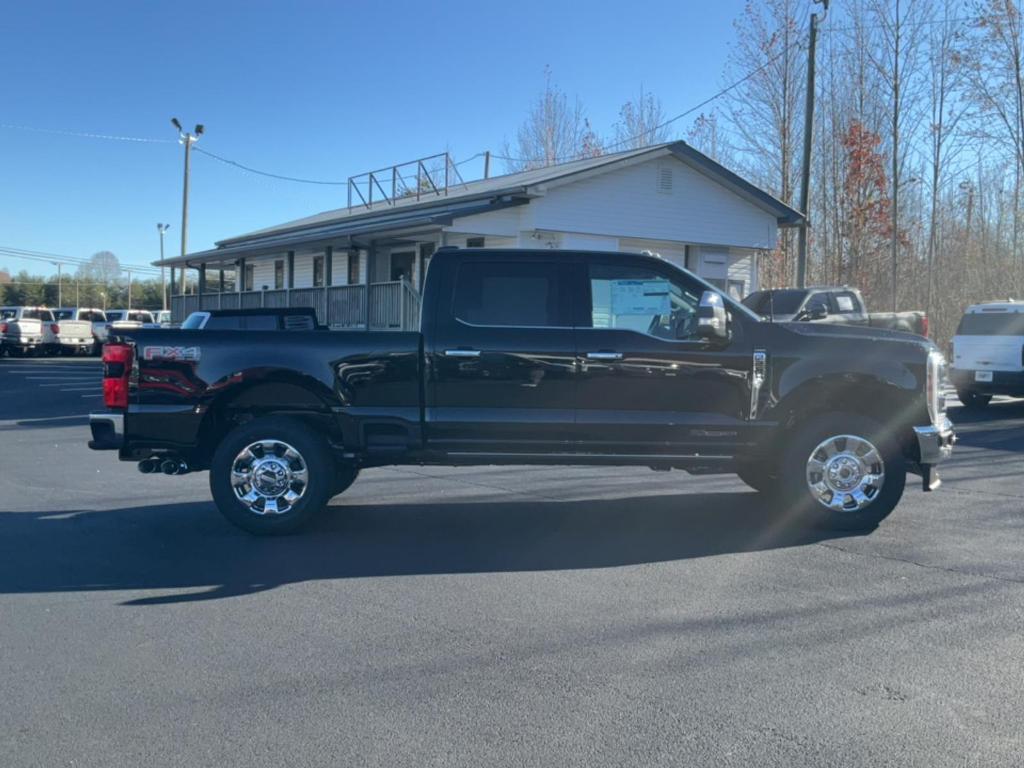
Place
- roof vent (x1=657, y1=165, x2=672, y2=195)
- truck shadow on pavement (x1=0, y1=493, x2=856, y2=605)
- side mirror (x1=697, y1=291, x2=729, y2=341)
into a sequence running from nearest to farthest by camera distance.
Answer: truck shadow on pavement (x1=0, y1=493, x2=856, y2=605), side mirror (x1=697, y1=291, x2=729, y2=341), roof vent (x1=657, y1=165, x2=672, y2=195)

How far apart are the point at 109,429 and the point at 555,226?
14.8 metres

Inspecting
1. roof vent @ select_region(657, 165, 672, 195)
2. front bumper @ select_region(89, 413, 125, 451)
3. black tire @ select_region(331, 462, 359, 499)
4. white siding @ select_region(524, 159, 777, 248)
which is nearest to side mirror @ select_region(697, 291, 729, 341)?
black tire @ select_region(331, 462, 359, 499)

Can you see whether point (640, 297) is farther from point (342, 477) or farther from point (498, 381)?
point (342, 477)

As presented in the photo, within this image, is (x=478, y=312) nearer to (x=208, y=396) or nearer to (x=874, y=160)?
(x=208, y=396)

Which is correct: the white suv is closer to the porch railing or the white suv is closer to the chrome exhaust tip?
the porch railing

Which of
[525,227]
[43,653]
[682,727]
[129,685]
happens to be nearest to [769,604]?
[682,727]

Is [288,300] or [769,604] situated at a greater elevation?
[288,300]

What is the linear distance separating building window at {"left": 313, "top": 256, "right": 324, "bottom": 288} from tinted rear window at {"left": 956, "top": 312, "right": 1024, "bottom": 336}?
18889 mm

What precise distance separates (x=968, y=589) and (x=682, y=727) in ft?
9.39

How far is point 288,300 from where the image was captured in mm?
23094

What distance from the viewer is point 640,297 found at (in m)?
7.17

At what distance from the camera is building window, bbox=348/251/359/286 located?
26688 millimetres

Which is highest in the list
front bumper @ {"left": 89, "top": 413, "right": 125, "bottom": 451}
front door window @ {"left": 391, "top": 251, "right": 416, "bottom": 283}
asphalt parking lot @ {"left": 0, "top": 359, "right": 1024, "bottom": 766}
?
front door window @ {"left": 391, "top": 251, "right": 416, "bottom": 283}

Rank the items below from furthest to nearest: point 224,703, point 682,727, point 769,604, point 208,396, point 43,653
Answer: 1. point 208,396
2. point 769,604
3. point 43,653
4. point 224,703
5. point 682,727
